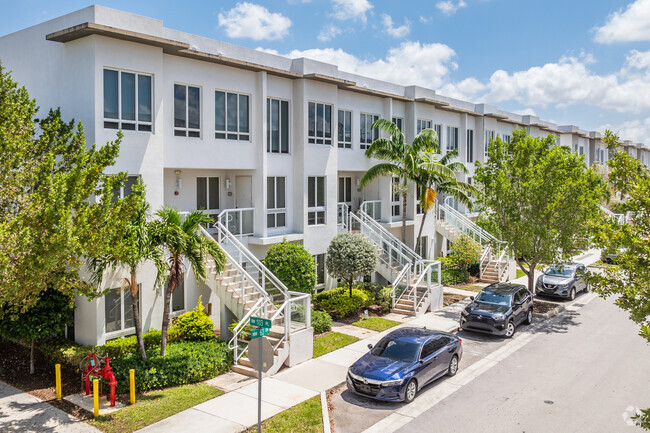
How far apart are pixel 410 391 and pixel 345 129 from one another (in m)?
14.5

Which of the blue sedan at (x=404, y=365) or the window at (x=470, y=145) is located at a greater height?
the window at (x=470, y=145)

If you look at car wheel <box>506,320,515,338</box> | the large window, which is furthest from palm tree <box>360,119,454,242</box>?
the large window

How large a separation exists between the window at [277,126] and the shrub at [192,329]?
734 centimetres

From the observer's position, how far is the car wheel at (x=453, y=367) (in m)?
14.7

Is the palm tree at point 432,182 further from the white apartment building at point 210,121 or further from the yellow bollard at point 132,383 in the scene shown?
the yellow bollard at point 132,383

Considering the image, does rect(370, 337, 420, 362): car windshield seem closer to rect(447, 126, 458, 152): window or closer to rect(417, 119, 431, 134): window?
rect(417, 119, 431, 134): window

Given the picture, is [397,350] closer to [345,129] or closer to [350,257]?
[350,257]

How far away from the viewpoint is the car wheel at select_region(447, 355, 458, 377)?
48.2ft

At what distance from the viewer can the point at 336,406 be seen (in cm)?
1272

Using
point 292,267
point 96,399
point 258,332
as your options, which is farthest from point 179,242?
point 292,267

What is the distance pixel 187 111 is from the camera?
17656 mm

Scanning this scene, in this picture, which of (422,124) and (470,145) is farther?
(470,145)

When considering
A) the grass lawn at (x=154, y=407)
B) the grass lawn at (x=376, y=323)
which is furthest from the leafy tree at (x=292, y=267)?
the grass lawn at (x=154, y=407)

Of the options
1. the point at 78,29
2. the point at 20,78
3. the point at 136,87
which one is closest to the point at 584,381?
the point at 136,87
